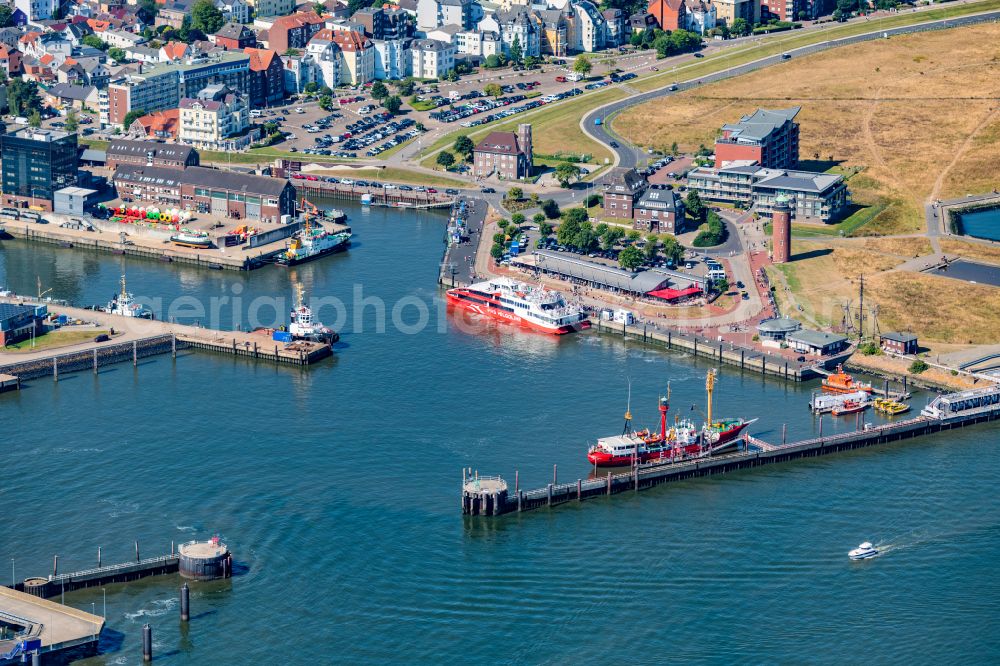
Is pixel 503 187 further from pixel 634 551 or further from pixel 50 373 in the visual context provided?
pixel 634 551

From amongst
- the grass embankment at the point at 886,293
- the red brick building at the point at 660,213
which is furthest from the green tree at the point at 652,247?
the grass embankment at the point at 886,293

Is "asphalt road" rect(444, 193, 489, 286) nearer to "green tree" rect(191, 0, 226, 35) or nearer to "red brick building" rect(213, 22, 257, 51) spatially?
"red brick building" rect(213, 22, 257, 51)

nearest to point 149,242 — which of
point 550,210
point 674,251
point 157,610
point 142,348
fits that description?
point 142,348

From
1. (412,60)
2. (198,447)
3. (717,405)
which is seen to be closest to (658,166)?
(412,60)

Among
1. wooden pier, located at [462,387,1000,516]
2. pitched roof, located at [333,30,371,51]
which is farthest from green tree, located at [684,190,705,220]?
pitched roof, located at [333,30,371,51]

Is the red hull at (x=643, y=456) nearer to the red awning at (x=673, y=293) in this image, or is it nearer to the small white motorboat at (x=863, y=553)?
the small white motorboat at (x=863, y=553)

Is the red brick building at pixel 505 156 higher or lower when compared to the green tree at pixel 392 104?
lower

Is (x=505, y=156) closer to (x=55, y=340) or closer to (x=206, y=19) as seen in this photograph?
(x=206, y=19)
